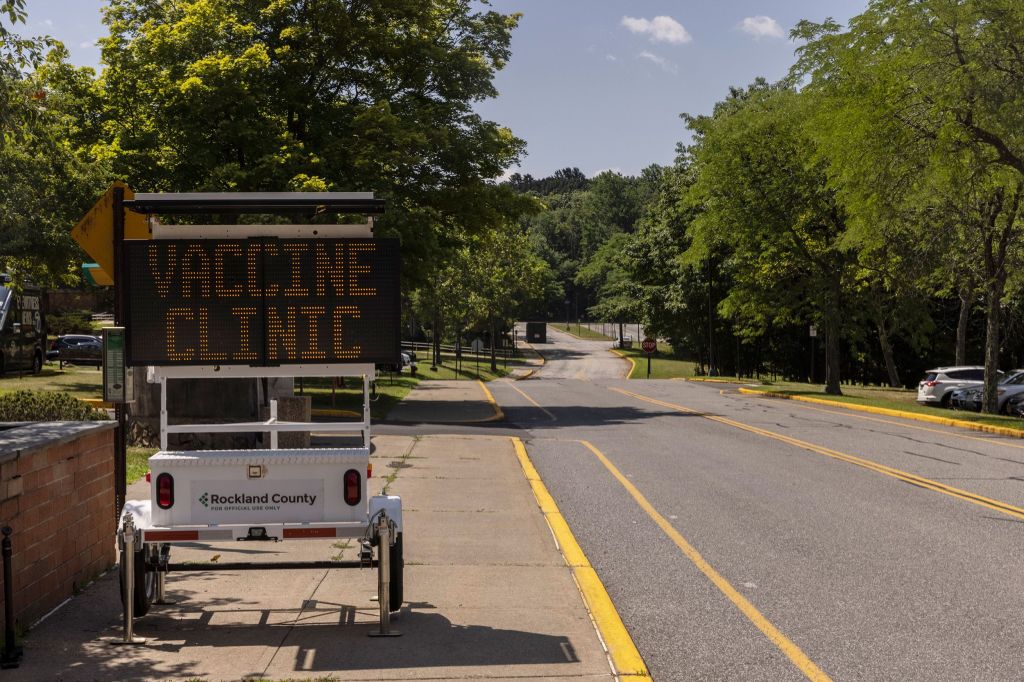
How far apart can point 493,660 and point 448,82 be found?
26.7 metres

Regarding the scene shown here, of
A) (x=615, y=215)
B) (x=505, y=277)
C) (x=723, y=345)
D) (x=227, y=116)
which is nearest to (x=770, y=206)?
(x=227, y=116)

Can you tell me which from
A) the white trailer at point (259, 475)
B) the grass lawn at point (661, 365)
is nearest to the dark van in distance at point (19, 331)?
the white trailer at point (259, 475)

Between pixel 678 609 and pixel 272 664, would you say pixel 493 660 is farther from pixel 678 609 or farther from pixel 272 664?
pixel 678 609

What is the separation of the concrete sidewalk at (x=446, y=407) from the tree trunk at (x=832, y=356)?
43.0ft

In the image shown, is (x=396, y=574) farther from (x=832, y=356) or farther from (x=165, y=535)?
(x=832, y=356)

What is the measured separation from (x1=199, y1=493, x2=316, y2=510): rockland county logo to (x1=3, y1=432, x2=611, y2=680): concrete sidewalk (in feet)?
2.66

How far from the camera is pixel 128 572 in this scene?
6043 mm

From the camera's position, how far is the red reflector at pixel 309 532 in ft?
20.9

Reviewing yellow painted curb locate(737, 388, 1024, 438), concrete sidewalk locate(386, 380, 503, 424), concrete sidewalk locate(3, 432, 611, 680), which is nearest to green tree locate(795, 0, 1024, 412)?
yellow painted curb locate(737, 388, 1024, 438)

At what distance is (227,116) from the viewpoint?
85.5ft

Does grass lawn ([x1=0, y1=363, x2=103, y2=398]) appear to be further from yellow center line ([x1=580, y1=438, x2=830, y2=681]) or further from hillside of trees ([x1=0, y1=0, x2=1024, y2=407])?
yellow center line ([x1=580, y1=438, x2=830, y2=681])

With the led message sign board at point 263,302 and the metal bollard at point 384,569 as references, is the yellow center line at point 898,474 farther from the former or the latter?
the led message sign board at point 263,302

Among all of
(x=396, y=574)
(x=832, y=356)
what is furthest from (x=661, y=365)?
(x=396, y=574)

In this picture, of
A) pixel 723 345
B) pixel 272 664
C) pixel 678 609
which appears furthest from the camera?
pixel 723 345
